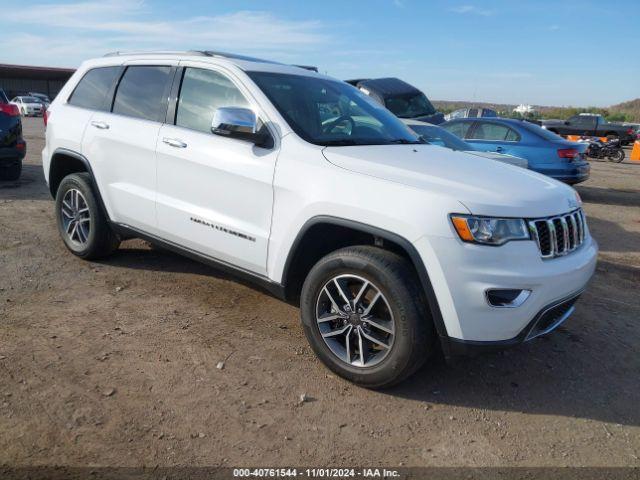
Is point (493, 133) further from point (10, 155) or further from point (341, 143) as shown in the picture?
point (10, 155)

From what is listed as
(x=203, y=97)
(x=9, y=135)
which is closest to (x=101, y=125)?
(x=203, y=97)

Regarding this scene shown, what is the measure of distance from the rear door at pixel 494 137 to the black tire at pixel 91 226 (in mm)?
7792

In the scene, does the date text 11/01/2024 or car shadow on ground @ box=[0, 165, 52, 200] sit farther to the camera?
car shadow on ground @ box=[0, 165, 52, 200]

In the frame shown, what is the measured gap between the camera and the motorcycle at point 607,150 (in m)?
21.3

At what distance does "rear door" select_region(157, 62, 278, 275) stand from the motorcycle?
2074 cm

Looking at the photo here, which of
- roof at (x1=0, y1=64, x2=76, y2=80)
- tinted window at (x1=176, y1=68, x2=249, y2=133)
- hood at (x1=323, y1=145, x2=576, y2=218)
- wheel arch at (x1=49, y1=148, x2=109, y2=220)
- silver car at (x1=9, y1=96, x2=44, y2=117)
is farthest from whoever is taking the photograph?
roof at (x1=0, y1=64, x2=76, y2=80)

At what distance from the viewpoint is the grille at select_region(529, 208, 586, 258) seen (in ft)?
9.94

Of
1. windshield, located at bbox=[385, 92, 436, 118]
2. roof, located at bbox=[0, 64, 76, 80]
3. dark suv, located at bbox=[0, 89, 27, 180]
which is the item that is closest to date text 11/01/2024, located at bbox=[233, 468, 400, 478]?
dark suv, located at bbox=[0, 89, 27, 180]

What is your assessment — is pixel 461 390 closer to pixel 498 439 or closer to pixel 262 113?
pixel 498 439

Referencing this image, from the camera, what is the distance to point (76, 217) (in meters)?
5.17

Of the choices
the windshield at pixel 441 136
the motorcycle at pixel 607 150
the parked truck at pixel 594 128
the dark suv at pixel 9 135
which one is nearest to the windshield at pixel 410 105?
the windshield at pixel 441 136

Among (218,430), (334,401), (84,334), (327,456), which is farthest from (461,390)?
(84,334)

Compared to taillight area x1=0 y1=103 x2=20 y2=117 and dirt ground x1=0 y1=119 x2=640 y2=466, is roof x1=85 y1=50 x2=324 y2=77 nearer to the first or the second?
dirt ground x1=0 y1=119 x2=640 y2=466

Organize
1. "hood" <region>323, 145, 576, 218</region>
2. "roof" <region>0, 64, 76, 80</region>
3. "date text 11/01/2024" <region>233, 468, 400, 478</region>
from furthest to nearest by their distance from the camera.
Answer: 1. "roof" <region>0, 64, 76, 80</region>
2. "hood" <region>323, 145, 576, 218</region>
3. "date text 11/01/2024" <region>233, 468, 400, 478</region>
